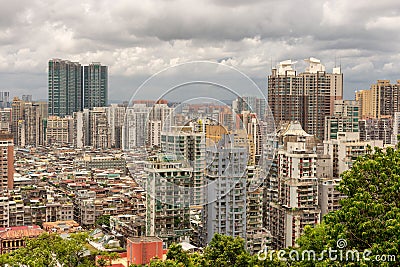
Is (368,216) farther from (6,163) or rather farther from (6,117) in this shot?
(6,117)

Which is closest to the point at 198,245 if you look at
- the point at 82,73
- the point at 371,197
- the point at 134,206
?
the point at 134,206

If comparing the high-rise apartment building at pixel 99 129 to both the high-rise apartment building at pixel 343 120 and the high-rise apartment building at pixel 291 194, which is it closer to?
the high-rise apartment building at pixel 343 120

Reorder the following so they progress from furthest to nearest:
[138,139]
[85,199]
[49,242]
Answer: [85,199] < [138,139] < [49,242]

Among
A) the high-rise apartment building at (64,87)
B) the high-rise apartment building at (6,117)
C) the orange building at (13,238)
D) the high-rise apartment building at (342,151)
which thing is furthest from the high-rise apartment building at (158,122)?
the high-rise apartment building at (6,117)

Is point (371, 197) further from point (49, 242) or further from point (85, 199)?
point (85, 199)

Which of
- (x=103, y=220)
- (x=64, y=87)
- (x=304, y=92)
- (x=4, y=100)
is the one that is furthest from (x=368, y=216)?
(x=4, y=100)

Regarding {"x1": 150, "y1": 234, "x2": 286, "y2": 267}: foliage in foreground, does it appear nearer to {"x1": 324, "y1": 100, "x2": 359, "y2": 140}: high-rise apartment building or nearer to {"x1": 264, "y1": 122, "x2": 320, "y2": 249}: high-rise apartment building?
{"x1": 264, "y1": 122, "x2": 320, "y2": 249}: high-rise apartment building

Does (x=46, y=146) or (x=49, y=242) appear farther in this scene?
(x=46, y=146)

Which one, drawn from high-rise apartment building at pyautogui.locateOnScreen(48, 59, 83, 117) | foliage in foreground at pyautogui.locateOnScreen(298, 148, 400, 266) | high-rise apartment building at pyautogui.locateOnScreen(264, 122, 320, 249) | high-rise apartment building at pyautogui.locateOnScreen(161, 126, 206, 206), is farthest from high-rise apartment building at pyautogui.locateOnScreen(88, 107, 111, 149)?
foliage in foreground at pyautogui.locateOnScreen(298, 148, 400, 266)
